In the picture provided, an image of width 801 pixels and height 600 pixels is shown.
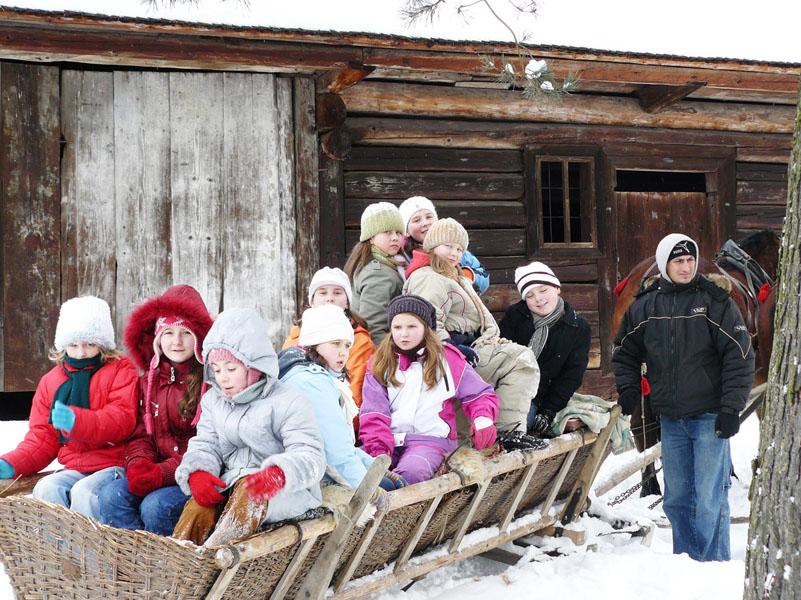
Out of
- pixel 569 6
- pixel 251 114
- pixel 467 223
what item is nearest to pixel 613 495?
pixel 467 223

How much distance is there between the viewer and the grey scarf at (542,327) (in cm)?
531

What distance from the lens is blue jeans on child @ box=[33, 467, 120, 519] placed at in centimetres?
374

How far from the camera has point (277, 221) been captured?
726 centimetres

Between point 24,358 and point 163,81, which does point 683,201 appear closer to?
point 163,81

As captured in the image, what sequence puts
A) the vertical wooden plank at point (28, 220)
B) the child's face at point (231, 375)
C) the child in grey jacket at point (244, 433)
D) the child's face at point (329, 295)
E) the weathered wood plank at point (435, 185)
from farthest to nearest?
the weathered wood plank at point (435, 185) → the vertical wooden plank at point (28, 220) → the child's face at point (329, 295) → the child's face at point (231, 375) → the child in grey jacket at point (244, 433)

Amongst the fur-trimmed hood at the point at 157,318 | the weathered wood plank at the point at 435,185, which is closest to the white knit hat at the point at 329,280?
the fur-trimmed hood at the point at 157,318

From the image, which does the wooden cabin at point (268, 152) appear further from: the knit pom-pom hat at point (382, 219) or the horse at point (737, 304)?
the knit pom-pom hat at point (382, 219)

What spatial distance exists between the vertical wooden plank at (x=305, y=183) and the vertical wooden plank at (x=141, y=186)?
1013mm

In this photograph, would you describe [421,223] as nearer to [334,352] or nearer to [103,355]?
[334,352]

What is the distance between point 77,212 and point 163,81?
3.92 ft

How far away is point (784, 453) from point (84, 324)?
293 cm

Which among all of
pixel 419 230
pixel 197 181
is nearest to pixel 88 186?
pixel 197 181

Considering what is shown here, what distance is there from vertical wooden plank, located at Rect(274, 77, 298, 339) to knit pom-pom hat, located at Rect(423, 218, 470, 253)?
2431 millimetres

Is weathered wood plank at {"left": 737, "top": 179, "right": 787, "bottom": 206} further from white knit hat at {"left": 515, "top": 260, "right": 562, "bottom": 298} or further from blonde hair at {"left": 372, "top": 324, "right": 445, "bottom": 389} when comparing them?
blonde hair at {"left": 372, "top": 324, "right": 445, "bottom": 389}
